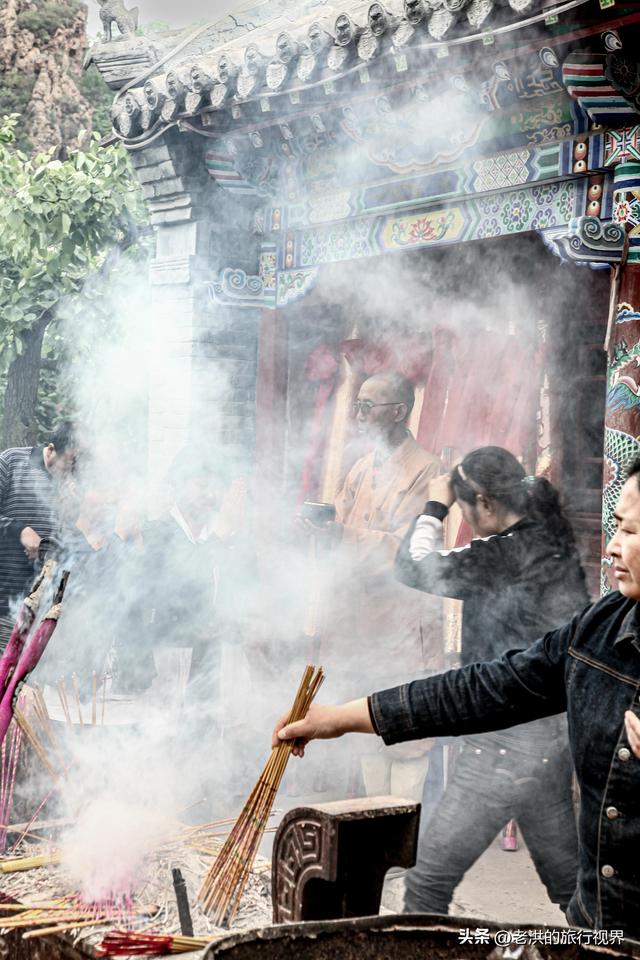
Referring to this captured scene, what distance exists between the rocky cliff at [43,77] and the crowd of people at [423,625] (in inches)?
850

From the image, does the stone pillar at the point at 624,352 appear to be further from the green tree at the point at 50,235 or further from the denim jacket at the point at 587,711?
the green tree at the point at 50,235

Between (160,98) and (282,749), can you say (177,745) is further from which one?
(160,98)

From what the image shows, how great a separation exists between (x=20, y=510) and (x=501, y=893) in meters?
3.31

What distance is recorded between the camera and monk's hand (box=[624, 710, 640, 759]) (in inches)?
89.4

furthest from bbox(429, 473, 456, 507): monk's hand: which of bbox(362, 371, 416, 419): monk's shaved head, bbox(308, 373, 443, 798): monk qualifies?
bbox(362, 371, 416, 419): monk's shaved head

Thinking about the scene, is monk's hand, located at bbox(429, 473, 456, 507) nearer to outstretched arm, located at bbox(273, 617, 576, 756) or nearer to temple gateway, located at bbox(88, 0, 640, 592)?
temple gateway, located at bbox(88, 0, 640, 592)

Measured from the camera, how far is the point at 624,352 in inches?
184

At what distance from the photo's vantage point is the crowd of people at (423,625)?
249 centimetres

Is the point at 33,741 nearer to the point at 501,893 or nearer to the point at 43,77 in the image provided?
the point at 501,893

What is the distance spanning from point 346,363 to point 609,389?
6.99ft

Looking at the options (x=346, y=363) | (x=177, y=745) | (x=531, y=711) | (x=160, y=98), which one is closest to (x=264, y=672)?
(x=177, y=745)

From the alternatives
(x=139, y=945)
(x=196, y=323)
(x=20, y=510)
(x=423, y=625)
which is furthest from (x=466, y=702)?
(x=196, y=323)

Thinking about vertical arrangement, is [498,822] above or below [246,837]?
below

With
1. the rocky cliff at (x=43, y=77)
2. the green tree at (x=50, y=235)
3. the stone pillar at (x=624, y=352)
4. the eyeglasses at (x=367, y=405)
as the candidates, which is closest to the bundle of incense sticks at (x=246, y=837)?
the stone pillar at (x=624, y=352)
